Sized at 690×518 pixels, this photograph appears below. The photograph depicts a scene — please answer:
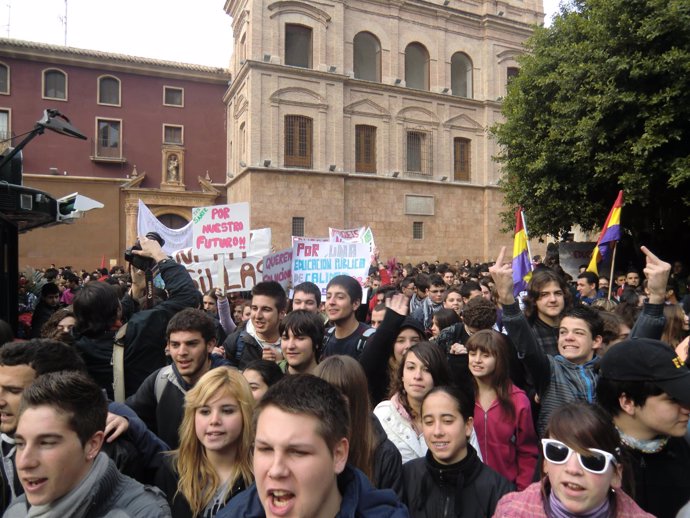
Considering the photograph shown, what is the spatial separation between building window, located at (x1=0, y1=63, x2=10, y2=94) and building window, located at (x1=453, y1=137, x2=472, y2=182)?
72.9 ft

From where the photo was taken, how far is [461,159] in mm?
29047

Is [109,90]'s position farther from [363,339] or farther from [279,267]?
[363,339]

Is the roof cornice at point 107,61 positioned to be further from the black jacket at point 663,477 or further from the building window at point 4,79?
the black jacket at point 663,477

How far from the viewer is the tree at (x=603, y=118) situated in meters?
12.9

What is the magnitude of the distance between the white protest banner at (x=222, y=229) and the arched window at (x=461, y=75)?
24.7 metres

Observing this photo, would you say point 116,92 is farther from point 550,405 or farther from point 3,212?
point 550,405

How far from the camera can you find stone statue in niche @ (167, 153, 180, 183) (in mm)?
27828

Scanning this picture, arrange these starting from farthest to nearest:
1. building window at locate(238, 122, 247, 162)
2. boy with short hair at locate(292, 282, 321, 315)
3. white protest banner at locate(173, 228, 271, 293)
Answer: building window at locate(238, 122, 247, 162) < white protest banner at locate(173, 228, 271, 293) < boy with short hair at locate(292, 282, 321, 315)

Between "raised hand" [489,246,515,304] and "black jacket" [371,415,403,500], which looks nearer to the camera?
"black jacket" [371,415,403,500]

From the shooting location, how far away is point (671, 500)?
2346 millimetres

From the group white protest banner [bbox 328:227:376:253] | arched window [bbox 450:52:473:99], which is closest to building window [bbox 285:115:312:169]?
arched window [bbox 450:52:473:99]

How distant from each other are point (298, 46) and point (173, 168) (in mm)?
8789

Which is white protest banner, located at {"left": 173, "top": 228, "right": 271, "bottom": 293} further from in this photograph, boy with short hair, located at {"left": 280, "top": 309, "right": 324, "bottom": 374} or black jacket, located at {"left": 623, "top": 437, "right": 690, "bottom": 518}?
black jacket, located at {"left": 623, "top": 437, "right": 690, "bottom": 518}

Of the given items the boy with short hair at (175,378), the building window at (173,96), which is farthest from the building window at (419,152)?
the boy with short hair at (175,378)
